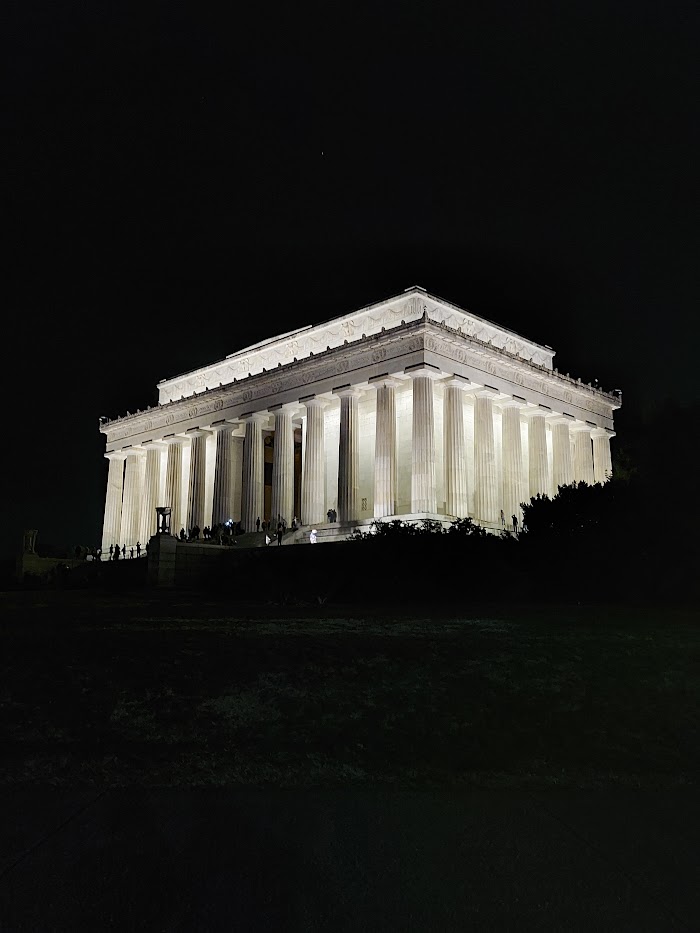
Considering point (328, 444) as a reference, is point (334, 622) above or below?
below

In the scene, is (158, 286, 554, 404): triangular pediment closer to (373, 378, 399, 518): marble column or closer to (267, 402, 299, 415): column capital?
(267, 402, 299, 415): column capital

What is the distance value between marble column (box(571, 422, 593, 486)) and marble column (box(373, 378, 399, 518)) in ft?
56.2

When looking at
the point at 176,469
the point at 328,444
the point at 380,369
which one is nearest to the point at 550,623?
the point at 380,369

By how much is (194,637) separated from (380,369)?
41.6 metres

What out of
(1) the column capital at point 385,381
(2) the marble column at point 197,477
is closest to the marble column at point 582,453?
(1) the column capital at point 385,381

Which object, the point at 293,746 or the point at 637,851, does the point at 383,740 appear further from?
the point at 637,851

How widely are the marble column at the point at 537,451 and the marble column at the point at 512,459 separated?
68.5 inches

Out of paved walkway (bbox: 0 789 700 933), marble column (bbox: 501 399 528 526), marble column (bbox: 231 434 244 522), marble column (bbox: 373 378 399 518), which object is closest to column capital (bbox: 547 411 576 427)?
marble column (bbox: 501 399 528 526)

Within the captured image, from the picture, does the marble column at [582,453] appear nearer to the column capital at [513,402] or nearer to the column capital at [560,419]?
the column capital at [560,419]

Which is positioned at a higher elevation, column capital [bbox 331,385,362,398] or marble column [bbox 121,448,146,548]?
column capital [bbox 331,385,362,398]

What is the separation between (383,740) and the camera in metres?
8.64

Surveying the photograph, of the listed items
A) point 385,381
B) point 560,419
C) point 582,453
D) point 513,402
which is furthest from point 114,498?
point 582,453

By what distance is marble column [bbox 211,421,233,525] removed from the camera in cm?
6444

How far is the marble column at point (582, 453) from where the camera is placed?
203 feet
